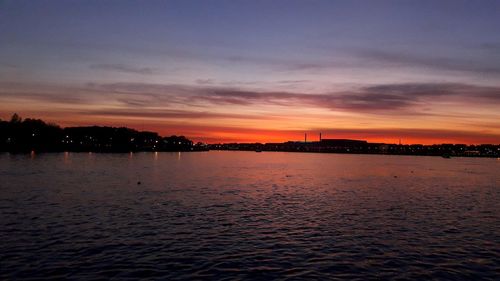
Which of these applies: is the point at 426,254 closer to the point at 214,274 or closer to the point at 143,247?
the point at 214,274

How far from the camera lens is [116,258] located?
2473 centimetres

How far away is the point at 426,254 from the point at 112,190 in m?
47.5

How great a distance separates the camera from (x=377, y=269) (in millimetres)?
23859

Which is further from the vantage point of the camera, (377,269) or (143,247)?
(143,247)

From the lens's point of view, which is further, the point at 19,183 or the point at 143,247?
the point at 19,183

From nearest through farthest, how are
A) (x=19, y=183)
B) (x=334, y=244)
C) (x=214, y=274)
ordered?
(x=214, y=274) → (x=334, y=244) → (x=19, y=183)

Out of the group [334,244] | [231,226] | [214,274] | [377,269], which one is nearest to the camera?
[214,274]

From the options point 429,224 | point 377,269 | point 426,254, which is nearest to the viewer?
point 377,269

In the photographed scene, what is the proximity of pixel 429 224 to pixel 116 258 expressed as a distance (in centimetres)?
2884

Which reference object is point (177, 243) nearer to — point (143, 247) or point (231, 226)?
point (143, 247)

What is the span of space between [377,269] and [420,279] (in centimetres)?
244

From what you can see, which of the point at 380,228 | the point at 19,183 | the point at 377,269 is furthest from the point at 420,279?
the point at 19,183

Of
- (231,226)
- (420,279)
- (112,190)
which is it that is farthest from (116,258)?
(112,190)

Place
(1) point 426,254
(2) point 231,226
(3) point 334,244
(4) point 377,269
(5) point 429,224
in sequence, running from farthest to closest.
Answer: (5) point 429,224 → (2) point 231,226 → (3) point 334,244 → (1) point 426,254 → (4) point 377,269
